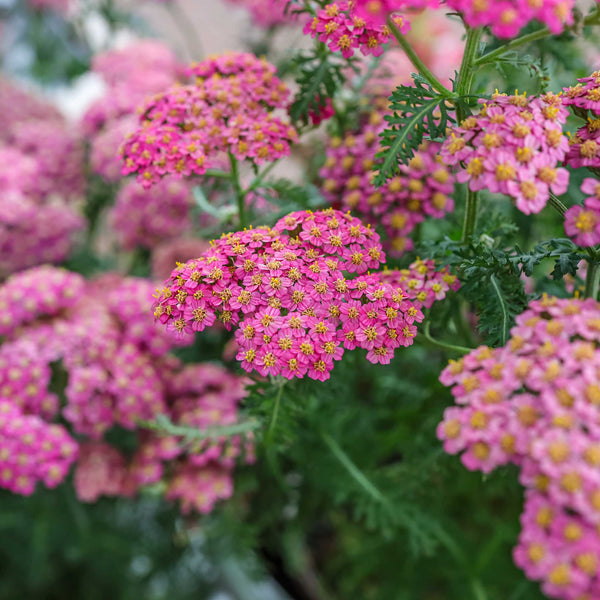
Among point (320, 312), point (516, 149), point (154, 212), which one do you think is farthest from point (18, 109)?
point (516, 149)

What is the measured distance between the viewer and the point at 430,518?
93 cm

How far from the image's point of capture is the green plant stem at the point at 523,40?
0.55 meters

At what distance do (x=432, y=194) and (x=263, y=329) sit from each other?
15.3 inches

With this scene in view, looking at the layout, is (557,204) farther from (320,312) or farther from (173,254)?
(173,254)

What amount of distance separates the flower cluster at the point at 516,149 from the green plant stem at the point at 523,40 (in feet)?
0.15

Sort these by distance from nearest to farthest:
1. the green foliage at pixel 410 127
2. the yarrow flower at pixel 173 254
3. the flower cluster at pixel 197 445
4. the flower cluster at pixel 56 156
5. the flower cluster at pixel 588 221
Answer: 1. the flower cluster at pixel 588 221
2. the green foliage at pixel 410 127
3. the flower cluster at pixel 197 445
4. the yarrow flower at pixel 173 254
5. the flower cluster at pixel 56 156

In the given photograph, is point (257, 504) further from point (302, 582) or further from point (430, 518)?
point (430, 518)

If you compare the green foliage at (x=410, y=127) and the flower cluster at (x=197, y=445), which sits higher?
the green foliage at (x=410, y=127)

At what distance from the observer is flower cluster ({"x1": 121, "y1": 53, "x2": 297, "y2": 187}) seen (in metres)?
0.75

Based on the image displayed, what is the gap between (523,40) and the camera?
574 mm

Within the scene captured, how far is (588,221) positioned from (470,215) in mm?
189

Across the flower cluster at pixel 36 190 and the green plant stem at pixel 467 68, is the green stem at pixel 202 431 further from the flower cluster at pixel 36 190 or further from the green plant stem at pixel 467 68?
the flower cluster at pixel 36 190

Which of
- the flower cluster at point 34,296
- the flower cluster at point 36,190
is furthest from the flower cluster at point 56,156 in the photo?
the flower cluster at point 34,296

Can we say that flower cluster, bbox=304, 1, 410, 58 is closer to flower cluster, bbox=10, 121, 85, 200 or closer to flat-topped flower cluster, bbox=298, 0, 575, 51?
flat-topped flower cluster, bbox=298, 0, 575, 51
